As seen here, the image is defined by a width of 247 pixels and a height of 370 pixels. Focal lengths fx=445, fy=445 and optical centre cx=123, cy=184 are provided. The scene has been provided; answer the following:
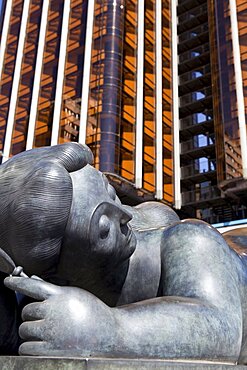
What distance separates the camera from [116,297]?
1884 millimetres

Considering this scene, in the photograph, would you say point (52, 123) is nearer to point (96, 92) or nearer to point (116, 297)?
point (96, 92)

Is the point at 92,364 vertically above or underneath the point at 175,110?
underneath

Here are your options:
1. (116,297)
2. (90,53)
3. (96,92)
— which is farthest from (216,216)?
(116,297)

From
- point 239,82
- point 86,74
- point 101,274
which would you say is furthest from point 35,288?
point 86,74

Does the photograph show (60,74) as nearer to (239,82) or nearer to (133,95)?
(133,95)

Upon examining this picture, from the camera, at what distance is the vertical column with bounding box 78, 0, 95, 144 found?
24.6 metres

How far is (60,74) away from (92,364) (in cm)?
2740

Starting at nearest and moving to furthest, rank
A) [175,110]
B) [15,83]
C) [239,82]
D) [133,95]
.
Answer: [239,82]
[133,95]
[15,83]
[175,110]

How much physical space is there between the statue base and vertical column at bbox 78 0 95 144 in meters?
22.9

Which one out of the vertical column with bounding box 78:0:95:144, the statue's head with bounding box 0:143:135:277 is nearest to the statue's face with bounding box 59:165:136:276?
the statue's head with bounding box 0:143:135:277

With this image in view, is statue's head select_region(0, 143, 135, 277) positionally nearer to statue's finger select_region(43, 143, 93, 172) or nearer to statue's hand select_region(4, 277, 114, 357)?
statue's finger select_region(43, 143, 93, 172)

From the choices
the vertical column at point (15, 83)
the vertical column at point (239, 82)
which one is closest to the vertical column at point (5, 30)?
the vertical column at point (15, 83)

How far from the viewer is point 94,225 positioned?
1.65m

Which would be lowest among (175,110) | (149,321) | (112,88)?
(149,321)
